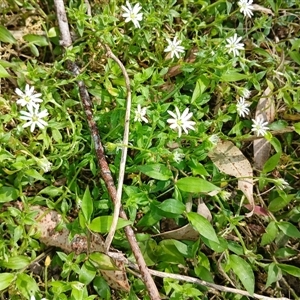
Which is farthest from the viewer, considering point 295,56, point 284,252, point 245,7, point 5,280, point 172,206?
point 295,56

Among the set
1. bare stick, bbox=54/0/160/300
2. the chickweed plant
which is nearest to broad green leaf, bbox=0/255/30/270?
the chickweed plant

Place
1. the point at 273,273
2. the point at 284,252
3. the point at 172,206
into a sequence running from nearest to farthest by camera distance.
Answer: the point at 172,206 → the point at 273,273 → the point at 284,252

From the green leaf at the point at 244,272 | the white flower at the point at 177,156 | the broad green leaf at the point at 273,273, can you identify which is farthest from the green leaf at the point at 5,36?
the broad green leaf at the point at 273,273

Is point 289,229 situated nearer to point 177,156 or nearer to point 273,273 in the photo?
point 273,273

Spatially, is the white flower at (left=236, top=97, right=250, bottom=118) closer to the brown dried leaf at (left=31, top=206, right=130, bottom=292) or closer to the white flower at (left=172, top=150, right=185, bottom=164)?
the white flower at (left=172, top=150, right=185, bottom=164)

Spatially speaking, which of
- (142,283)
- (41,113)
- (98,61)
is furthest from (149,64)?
(142,283)

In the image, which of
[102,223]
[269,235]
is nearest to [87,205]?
[102,223]
